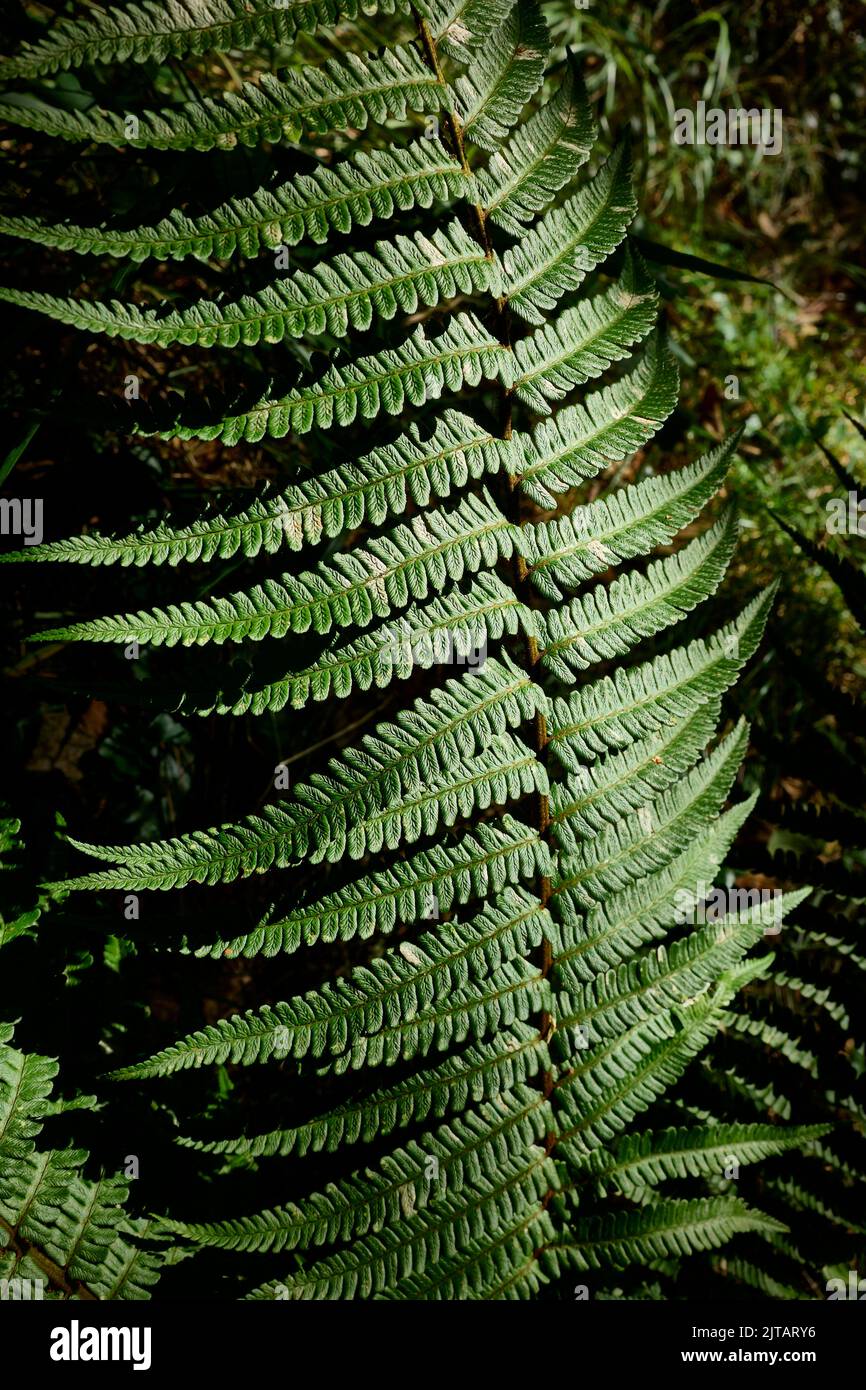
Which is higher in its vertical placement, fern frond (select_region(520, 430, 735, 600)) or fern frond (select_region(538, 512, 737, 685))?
fern frond (select_region(520, 430, 735, 600))

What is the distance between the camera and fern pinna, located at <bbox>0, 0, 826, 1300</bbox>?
1.17m

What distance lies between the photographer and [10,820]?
1431 mm

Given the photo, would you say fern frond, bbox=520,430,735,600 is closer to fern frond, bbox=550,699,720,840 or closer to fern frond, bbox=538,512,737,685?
fern frond, bbox=538,512,737,685

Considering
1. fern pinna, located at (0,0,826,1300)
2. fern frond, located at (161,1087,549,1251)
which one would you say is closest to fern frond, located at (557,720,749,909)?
fern pinna, located at (0,0,826,1300)

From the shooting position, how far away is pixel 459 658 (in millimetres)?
1333

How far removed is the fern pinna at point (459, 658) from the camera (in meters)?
1.17

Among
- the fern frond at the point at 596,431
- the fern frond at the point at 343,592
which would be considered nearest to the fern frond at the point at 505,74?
the fern frond at the point at 596,431

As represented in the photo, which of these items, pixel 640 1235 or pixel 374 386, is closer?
pixel 374 386

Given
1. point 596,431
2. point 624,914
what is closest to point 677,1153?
point 624,914

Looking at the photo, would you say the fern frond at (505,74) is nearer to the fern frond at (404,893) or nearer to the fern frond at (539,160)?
the fern frond at (539,160)

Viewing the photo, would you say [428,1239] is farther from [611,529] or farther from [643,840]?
[611,529]

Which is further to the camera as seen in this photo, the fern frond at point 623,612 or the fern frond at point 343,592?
the fern frond at point 623,612

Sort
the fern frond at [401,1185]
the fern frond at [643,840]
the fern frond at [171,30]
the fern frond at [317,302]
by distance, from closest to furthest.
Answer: the fern frond at [171,30]
the fern frond at [317,302]
the fern frond at [401,1185]
the fern frond at [643,840]
